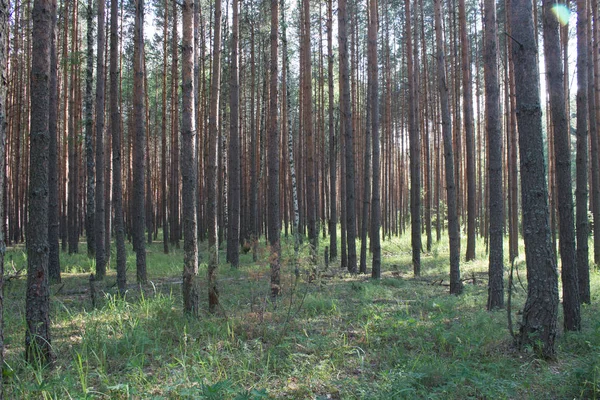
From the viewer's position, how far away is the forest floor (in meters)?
3.81

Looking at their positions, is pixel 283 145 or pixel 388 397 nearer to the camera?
pixel 388 397

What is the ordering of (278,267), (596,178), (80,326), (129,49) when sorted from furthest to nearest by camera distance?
(129,49)
(596,178)
(278,267)
(80,326)

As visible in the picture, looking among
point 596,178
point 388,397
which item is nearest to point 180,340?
point 388,397

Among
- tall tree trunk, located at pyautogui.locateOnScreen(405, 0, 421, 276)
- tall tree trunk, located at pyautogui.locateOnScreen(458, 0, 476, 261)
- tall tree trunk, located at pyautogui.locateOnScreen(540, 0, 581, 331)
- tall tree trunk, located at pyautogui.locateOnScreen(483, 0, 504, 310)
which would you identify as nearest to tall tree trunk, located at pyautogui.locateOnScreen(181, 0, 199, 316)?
tall tree trunk, located at pyautogui.locateOnScreen(483, 0, 504, 310)

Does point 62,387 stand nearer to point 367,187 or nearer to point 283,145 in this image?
point 367,187

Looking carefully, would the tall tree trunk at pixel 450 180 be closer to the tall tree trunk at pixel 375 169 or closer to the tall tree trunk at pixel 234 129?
the tall tree trunk at pixel 375 169

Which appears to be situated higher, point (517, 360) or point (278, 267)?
point (278, 267)

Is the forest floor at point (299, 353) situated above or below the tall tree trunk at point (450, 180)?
below

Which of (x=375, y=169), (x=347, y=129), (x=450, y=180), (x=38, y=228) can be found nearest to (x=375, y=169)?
(x=375, y=169)

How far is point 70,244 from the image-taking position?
15.0 metres

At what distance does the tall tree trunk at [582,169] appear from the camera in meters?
7.29

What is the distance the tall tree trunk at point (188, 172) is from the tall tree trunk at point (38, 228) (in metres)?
2.21

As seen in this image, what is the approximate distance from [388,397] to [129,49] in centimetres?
2188

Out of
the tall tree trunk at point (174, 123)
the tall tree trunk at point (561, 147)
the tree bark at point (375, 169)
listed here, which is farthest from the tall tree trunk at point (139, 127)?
the tall tree trunk at point (561, 147)
